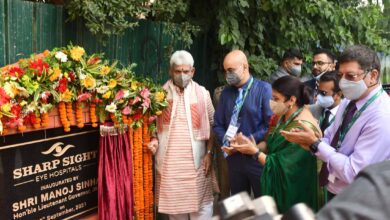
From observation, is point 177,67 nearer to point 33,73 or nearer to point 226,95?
point 226,95

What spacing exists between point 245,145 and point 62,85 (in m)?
1.45

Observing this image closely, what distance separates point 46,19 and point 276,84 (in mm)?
1820

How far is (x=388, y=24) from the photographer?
9805mm

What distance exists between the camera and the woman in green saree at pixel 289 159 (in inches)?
113

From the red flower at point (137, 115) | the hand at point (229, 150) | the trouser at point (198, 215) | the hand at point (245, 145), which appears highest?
the red flower at point (137, 115)

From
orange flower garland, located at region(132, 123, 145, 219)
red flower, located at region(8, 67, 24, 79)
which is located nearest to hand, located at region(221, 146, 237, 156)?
orange flower garland, located at region(132, 123, 145, 219)

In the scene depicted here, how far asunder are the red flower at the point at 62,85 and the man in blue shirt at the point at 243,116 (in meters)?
1.49

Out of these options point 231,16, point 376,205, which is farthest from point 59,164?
point 231,16

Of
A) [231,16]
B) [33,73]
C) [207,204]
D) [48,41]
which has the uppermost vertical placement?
[231,16]

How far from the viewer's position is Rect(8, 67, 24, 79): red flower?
2264 mm

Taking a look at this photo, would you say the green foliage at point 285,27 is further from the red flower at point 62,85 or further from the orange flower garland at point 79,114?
the red flower at point 62,85

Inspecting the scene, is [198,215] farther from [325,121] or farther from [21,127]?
[21,127]

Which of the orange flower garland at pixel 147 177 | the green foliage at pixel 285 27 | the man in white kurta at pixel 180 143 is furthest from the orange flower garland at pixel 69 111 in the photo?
the green foliage at pixel 285 27

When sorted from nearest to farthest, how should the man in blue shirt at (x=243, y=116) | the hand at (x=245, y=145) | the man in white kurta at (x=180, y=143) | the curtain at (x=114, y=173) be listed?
the curtain at (x=114, y=173)
the hand at (x=245, y=145)
the man in blue shirt at (x=243, y=116)
the man in white kurta at (x=180, y=143)
